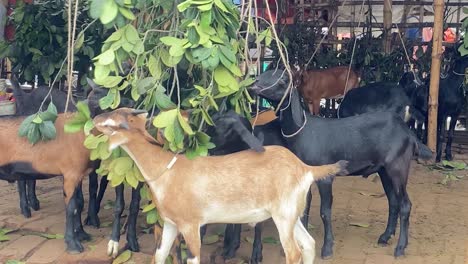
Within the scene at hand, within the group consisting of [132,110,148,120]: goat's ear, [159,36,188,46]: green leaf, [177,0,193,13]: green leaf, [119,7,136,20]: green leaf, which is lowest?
[132,110,148,120]: goat's ear

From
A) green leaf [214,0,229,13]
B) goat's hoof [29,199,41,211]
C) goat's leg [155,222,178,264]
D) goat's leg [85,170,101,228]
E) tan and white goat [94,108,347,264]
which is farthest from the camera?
goat's hoof [29,199,41,211]

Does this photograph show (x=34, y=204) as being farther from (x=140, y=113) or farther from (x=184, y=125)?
(x=184, y=125)

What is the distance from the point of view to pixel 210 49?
4.12m

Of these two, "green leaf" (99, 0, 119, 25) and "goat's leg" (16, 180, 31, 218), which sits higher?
"green leaf" (99, 0, 119, 25)

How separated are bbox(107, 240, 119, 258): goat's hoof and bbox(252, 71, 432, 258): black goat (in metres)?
1.50

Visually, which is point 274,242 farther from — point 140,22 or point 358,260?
point 140,22

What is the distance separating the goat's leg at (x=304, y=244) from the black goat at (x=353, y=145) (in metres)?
0.70

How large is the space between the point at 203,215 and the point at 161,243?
49cm

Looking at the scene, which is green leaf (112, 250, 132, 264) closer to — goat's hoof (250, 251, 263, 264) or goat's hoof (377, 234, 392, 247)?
goat's hoof (250, 251, 263, 264)

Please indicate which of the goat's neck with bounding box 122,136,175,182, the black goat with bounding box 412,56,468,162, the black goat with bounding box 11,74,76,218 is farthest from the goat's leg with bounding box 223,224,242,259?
the black goat with bounding box 412,56,468,162

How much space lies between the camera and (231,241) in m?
5.50

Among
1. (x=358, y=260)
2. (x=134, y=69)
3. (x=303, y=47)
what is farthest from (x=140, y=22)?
(x=303, y=47)

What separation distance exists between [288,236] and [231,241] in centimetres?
108

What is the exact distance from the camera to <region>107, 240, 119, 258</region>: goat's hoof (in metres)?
5.38
